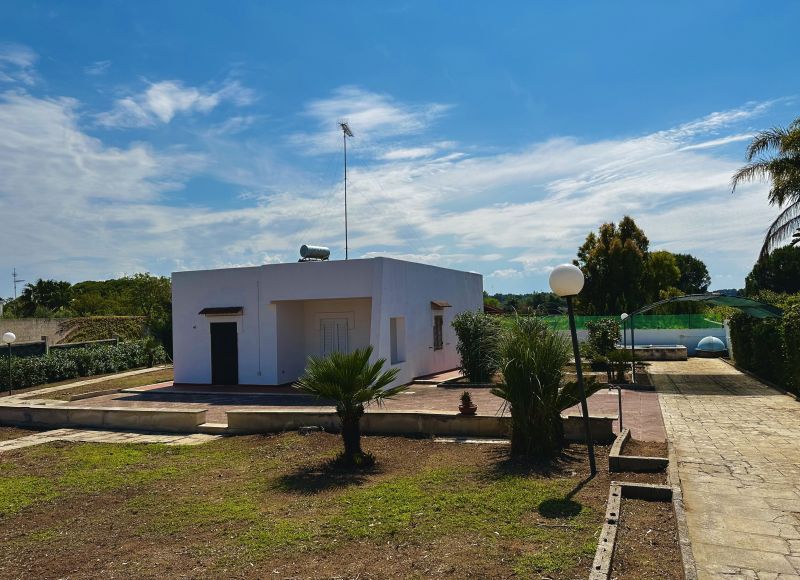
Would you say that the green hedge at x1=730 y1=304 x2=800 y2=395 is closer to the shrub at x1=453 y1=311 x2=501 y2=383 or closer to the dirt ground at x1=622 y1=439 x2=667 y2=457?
the dirt ground at x1=622 y1=439 x2=667 y2=457

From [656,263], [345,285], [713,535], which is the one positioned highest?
[656,263]

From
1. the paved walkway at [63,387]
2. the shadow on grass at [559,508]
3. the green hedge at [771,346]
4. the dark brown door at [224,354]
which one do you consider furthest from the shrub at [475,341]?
the paved walkway at [63,387]

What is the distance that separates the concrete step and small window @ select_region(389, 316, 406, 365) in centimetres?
700

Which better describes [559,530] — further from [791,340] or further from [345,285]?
[345,285]

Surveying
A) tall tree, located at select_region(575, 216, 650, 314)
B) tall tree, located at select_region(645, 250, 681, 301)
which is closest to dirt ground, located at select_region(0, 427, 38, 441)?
tall tree, located at select_region(575, 216, 650, 314)

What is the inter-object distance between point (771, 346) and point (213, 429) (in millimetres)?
14276

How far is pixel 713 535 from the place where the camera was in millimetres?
5184

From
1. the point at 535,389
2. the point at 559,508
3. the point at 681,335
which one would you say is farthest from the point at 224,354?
the point at 681,335

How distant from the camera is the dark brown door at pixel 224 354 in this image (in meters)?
18.0

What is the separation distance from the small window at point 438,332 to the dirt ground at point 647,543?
13819 millimetres

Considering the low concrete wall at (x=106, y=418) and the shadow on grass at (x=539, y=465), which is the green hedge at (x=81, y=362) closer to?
the low concrete wall at (x=106, y=418)

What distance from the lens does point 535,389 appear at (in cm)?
760

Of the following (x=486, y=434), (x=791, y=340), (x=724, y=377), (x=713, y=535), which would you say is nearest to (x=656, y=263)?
(x=724, y=377)

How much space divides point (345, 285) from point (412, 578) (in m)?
12.3
